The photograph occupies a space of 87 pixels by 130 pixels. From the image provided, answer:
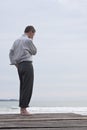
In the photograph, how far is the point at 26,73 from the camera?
726 centimetres

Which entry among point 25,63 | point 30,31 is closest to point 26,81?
point 25,63

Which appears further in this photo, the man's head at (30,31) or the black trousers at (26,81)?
the man's head at (30,31)

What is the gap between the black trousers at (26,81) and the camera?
7266 mm

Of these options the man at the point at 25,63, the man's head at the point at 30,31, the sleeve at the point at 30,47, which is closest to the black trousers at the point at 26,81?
the man at the point at 25,63

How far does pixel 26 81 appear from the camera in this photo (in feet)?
23.9

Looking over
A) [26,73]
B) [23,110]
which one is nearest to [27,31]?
[26,73]

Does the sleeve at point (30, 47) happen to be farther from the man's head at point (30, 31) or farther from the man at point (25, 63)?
the man's head at point (30, 31)

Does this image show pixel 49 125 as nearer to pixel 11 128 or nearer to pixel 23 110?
pixel 11 128

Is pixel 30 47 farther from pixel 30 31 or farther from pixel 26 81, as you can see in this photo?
pixel 26 81

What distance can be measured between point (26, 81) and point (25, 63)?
288 millimetres

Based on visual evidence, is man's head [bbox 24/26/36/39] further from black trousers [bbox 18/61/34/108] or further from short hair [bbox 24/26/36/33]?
black trousers [bbox 18/61/34/108]

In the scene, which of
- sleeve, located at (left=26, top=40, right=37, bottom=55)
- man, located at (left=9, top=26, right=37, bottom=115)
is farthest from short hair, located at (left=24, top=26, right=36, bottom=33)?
sleeve, located at (left=26, top=40, right=37, bottom=55)

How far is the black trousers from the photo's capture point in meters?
7.27

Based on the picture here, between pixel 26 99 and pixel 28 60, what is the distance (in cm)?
62
